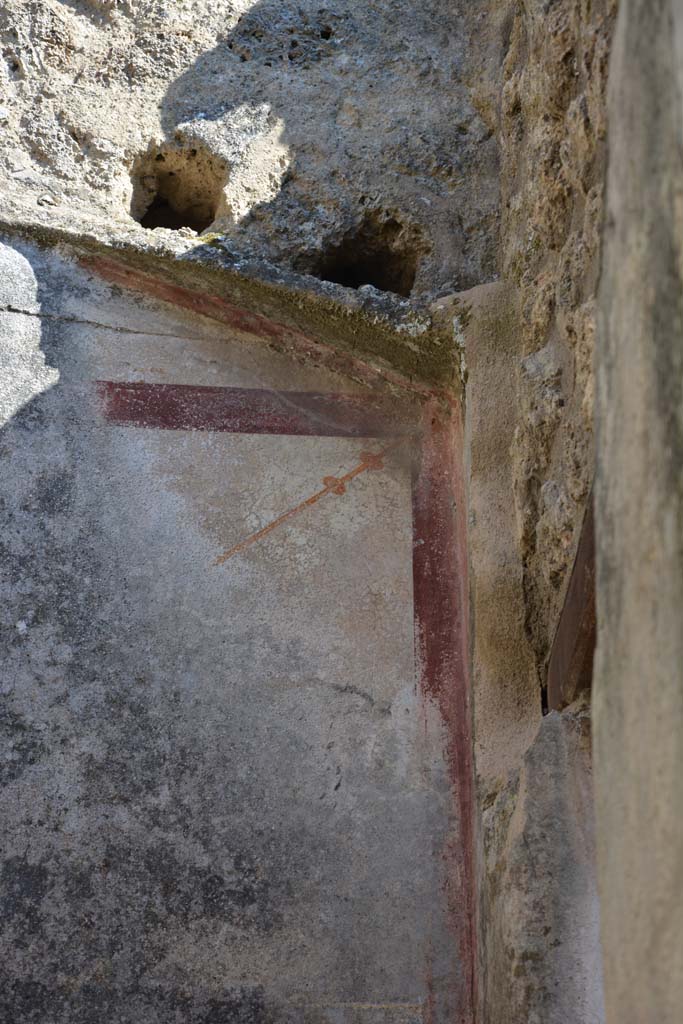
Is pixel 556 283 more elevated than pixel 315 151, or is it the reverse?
pixel 315 151

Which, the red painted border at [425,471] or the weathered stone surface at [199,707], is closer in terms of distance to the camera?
the weathered stone surface at [199,707]

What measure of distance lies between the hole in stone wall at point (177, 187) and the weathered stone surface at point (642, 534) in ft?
8.29

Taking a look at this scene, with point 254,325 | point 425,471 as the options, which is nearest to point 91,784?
point 425,471

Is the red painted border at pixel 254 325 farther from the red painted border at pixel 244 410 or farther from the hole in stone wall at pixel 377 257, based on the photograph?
the hole in stone wall at pixel 377 257

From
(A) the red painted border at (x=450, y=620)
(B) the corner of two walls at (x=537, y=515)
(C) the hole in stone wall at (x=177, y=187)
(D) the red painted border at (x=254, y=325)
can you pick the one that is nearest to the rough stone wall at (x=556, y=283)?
(B) the corner of two walls at (x=537, y=515)

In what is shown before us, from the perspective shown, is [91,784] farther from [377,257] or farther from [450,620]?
[377,257]

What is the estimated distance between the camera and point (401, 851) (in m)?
3.18

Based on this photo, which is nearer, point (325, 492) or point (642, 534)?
point (642, 534)

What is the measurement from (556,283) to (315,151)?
140cm

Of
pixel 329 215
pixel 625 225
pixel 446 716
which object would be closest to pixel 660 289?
pixel 625 225

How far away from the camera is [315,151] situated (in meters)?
4.23

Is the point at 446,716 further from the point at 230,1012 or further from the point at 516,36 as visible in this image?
the point at 516,36

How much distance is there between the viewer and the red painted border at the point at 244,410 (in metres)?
→ 3.74

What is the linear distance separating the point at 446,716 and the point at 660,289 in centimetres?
200
